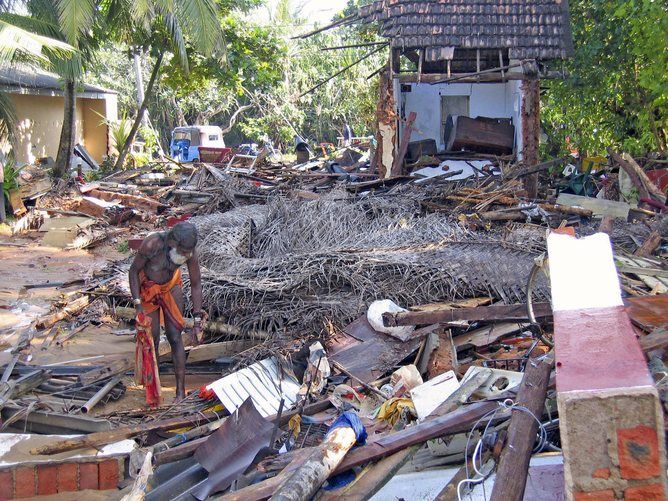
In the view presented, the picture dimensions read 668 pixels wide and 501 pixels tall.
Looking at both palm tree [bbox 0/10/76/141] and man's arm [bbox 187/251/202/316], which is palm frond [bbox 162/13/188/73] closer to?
palm tree [bbox 0/10/76/141]

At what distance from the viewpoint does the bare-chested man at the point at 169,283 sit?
19.6ft

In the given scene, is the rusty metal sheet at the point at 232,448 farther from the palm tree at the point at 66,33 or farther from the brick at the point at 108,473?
the palm tree at the point at 66,33

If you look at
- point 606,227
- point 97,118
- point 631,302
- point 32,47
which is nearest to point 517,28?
point 606,227

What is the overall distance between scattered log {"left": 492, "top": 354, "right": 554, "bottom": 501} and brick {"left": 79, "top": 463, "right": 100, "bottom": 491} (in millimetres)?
2612

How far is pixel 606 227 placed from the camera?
902 centimetres

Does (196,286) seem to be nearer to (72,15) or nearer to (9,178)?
(72,15)

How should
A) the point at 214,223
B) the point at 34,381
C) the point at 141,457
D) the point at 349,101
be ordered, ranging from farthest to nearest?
the point at 349,101 < the point at 214,223 < the point at 34,381 < the point at 141,457

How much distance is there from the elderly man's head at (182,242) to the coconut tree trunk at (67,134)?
14.4 meters

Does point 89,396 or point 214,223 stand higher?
point 214,223

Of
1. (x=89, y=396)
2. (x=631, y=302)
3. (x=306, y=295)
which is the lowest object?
(x=89, y=396)

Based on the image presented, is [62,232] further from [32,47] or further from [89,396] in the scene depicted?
[89,396]

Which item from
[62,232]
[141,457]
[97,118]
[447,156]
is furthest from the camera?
[97,118]

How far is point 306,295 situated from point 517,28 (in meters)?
10.1

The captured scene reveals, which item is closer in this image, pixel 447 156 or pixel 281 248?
pixel 281 248
